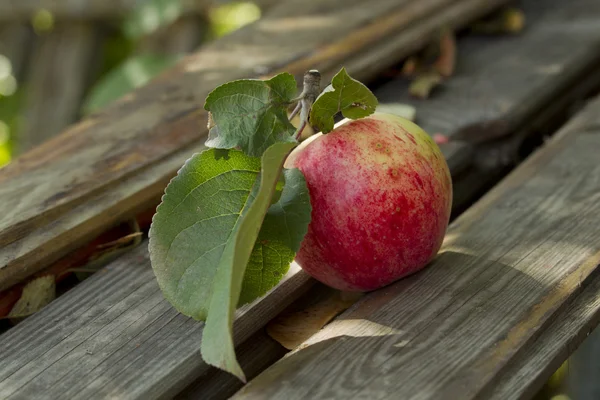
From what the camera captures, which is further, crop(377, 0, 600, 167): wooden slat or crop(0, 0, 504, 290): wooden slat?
→ crop(377, 0, 600, 167): wooden slat

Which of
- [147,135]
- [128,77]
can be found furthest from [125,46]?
[147,135]

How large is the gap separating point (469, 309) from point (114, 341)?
56cm

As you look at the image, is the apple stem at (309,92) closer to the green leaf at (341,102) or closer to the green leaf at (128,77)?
the green leaf at (341,102)

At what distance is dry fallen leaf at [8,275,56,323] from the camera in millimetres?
1540

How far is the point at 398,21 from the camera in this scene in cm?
259

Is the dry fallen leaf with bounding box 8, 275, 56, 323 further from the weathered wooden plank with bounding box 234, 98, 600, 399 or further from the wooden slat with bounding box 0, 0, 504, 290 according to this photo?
the weathered wooden plank with bounding box 234, 98, 600, 399

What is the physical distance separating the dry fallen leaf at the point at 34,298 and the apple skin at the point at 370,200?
488 mm

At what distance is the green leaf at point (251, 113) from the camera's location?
1.36 m

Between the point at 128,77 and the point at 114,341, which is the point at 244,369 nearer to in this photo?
the point at 114,341

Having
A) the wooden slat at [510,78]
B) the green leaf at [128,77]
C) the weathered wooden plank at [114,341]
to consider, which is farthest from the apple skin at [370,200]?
the green leaf at [128,77]

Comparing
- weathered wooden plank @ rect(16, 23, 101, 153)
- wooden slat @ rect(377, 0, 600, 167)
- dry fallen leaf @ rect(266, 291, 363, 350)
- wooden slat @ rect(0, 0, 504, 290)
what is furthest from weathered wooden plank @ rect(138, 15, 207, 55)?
dry fallen leaf @ rect(266, 291, 363, 350)

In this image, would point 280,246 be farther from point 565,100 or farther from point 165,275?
point 565,100

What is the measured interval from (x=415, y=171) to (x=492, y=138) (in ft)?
2.38

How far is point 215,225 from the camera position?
4.36ft
